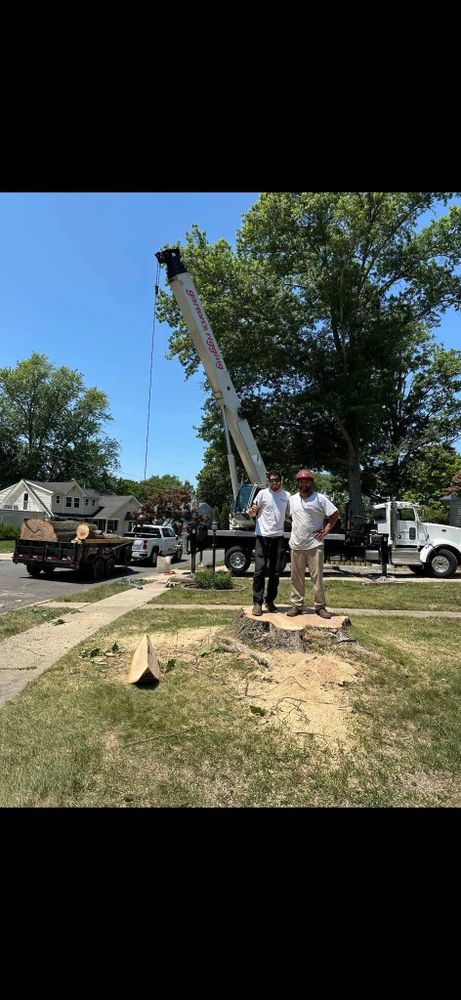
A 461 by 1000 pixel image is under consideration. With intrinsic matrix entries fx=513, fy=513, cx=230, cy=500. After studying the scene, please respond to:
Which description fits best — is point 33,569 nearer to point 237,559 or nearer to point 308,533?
point 237,559

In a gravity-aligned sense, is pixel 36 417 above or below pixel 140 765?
above

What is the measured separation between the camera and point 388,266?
21844 mm

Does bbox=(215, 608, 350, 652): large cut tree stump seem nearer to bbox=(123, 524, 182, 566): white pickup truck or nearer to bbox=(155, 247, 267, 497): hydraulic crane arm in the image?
bbox=(155, 247, 267, 497): hydraulic crane arm

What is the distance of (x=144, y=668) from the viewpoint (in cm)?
451

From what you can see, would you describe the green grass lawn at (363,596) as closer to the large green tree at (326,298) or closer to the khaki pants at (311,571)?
the khaki pants at (311,571)

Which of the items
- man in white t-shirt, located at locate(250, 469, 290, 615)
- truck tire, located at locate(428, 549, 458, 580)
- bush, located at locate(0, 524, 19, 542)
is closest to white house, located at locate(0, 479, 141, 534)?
bush, located at locate(0, 524, 19, 542)

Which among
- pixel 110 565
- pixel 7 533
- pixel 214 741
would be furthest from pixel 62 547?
pixel 7 533

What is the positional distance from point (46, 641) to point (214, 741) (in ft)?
11.6

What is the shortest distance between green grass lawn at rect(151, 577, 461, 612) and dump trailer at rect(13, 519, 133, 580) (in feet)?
11.2

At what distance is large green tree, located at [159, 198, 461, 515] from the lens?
20.4 meters
